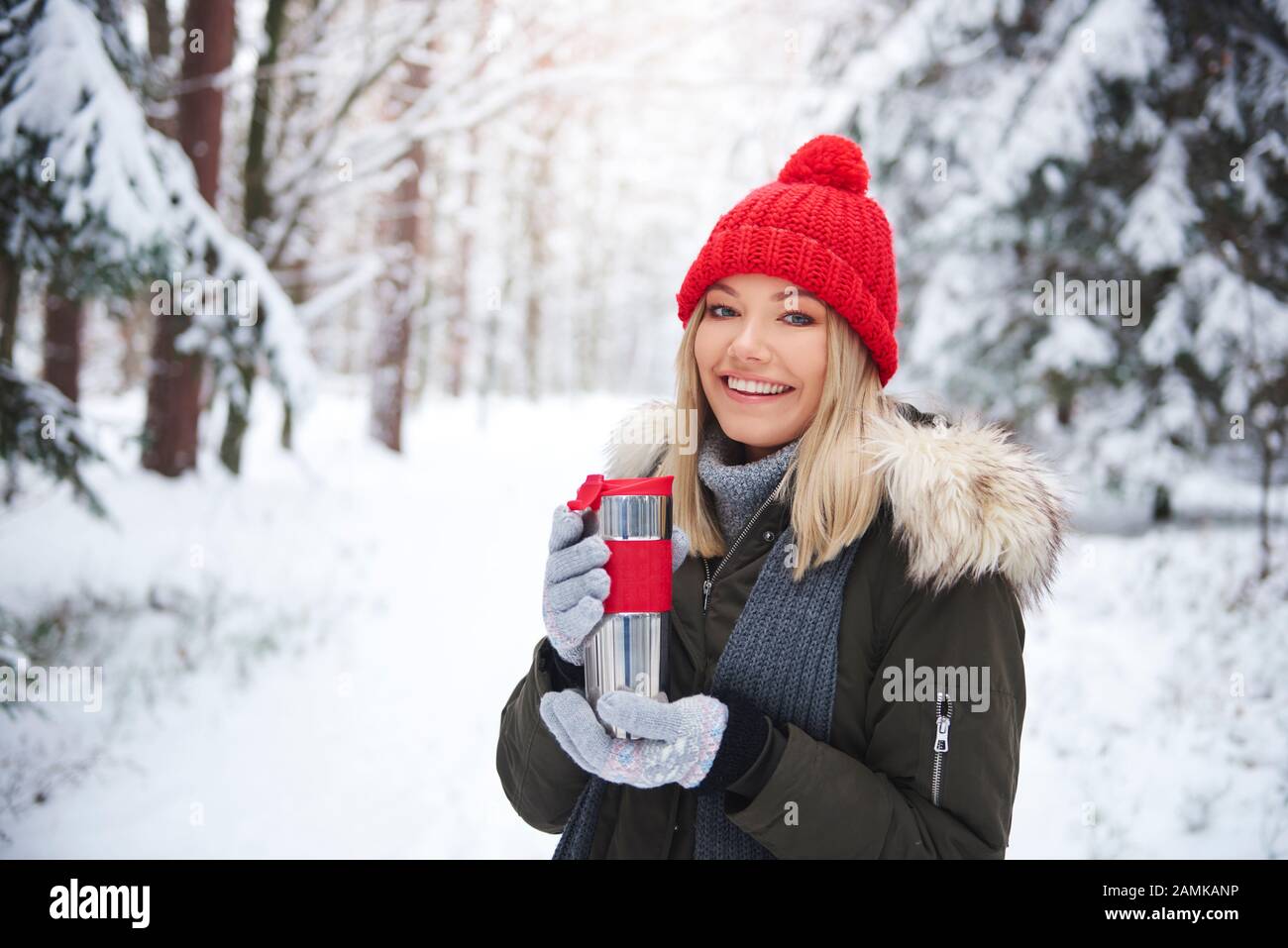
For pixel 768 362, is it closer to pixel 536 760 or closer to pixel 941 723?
pixel 941 723

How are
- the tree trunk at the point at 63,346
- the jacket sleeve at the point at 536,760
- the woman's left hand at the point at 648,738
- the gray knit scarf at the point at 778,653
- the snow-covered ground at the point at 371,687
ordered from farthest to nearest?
the tree trunk at the point at 63,346 < the snow-covered ground at the point at 371,687 < the jacket sleeve at the point at 536,760 < the gray knit scarf at the point at 778,653 < the woman's left hand at the point at 648,738

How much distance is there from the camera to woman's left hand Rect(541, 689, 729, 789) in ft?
4.99

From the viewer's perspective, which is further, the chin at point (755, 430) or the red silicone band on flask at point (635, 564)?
the chin at point (755, 430)

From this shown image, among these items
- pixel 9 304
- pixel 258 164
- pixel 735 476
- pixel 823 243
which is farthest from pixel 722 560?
pixel 258 164

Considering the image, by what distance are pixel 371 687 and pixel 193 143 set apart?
17.6 feet

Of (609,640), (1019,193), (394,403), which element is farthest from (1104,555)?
(394,403)

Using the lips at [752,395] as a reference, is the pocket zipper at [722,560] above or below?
below

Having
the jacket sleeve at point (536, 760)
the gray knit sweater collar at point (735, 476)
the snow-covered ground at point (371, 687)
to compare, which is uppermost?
the gray knit sweater collar at point (735, 476)

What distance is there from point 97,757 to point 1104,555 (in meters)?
9.14

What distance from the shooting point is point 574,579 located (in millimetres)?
1607

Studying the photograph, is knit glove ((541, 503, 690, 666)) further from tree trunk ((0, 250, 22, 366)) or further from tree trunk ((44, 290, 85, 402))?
tree trunk ((44, 290, 85, 402))

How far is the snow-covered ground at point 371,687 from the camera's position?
421 cm

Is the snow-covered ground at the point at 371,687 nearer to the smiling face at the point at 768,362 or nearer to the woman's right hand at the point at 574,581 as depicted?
the smiling face at the point at 768,362

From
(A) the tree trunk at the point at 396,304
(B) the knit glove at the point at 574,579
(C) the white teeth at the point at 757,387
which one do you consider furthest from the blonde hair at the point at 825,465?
(A) the tree trunk at the point at 396,304
